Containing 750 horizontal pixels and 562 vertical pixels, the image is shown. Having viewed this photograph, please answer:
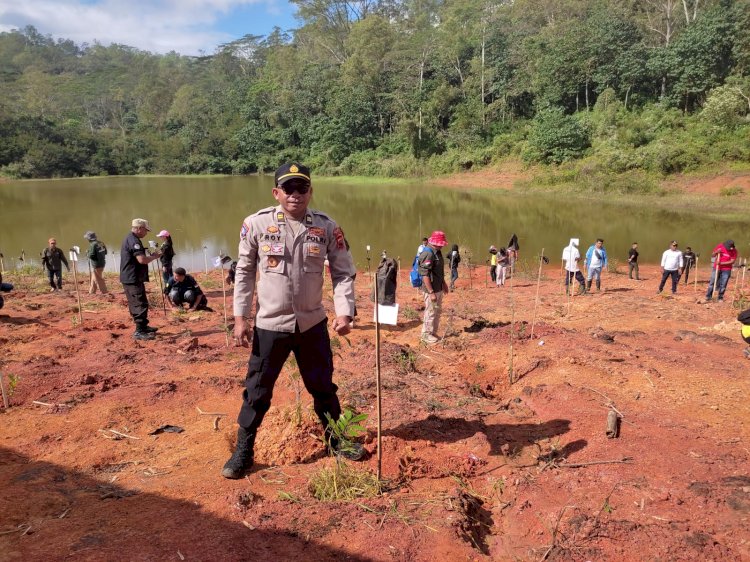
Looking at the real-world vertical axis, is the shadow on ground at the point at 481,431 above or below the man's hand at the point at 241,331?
below

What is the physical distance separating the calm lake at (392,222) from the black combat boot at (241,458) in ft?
42.8

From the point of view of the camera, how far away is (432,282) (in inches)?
246

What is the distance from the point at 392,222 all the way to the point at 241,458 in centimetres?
2046

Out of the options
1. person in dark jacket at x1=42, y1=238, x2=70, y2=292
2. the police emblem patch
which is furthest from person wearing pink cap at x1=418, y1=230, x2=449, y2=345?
person in dark jacket at x1=42, y1=238, x2=70, y2=292

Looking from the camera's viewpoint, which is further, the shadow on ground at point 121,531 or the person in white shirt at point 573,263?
the person in white shirt at point 573,263

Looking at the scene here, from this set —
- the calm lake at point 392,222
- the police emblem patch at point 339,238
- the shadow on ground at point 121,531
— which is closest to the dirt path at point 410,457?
the shadow on ground at point 121,531

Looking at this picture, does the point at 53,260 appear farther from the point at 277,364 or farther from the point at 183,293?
the point at 277,364

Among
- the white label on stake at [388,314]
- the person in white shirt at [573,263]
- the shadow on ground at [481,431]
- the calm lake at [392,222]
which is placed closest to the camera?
the white label on stake at [388,314]

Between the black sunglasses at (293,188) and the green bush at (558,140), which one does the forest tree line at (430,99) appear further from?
the black sunglasses at (293,188)

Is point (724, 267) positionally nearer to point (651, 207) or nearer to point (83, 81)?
point (651, 207)

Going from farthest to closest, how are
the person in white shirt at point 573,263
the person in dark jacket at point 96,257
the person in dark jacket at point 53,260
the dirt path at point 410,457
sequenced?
1. the person in white shirt at point 573,263
2. the person in dark jacket at point 53,260
3. the person in dark jacket at point 96,257
4. the dirt path at point 410,457

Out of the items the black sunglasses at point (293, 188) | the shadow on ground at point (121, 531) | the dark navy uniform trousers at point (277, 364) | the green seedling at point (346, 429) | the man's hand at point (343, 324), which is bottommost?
the shadow on ground at point (121, 531)

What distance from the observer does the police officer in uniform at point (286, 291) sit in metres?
2.75

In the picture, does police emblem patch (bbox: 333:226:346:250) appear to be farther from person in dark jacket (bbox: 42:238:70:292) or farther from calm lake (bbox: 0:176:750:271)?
calm lake (bbox: 0:176:750:271)
